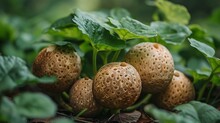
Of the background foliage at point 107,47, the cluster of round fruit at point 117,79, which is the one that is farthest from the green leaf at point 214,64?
the cluster of round fruit at point 117,79

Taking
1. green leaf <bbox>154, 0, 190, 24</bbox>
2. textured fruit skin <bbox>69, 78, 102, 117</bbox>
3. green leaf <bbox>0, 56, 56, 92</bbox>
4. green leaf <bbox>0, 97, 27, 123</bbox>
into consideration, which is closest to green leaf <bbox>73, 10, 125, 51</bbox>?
textured fruit skin <bbox>69, 78, 102, 117</bbox>

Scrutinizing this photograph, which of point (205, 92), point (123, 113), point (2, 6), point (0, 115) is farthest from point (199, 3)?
point (0, 115)

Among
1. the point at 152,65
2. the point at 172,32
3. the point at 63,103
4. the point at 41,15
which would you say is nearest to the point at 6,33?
the point at 63,103

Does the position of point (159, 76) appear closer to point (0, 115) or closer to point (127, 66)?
point (127, 66)

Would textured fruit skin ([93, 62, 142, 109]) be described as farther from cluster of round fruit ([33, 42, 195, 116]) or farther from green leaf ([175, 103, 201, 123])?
green leaf ([175, 103, 201, 123])

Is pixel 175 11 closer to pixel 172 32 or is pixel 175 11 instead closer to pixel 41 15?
pixel 172 32

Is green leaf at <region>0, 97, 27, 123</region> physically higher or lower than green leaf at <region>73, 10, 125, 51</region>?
lower

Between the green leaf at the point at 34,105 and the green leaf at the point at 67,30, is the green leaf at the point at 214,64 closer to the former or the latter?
the green leaf at the point at 67,30
